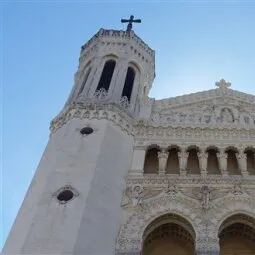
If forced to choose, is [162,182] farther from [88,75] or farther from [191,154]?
[88,75]

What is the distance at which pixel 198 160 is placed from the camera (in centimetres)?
1530

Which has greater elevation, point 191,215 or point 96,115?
point 96,115

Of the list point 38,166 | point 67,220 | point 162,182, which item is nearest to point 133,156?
point 162,182

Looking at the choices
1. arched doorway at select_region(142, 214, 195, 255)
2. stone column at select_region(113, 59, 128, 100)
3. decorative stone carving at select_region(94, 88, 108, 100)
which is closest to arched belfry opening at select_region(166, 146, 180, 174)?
arched doorway at select_region(142, 214, 195, 255)

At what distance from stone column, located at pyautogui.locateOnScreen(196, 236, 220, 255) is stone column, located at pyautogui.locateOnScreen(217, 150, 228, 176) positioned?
2.82 metres

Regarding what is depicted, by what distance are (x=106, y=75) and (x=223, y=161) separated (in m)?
6.06

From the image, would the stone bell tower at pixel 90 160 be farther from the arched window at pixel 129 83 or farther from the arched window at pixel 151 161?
the arched window at pixel 151 161

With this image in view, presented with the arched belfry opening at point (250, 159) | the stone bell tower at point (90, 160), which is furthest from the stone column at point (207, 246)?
the arched belfry opening at point (250, 159)

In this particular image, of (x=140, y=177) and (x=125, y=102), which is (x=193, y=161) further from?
(x=125, y=102)

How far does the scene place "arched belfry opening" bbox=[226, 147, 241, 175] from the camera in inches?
588

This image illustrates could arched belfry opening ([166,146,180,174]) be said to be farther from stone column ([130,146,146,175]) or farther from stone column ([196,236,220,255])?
stone column ([196,236,220,255])

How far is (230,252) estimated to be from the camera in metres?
13.3

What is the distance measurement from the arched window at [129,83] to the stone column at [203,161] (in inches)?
160

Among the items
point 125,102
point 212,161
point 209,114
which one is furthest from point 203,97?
point 212,161
